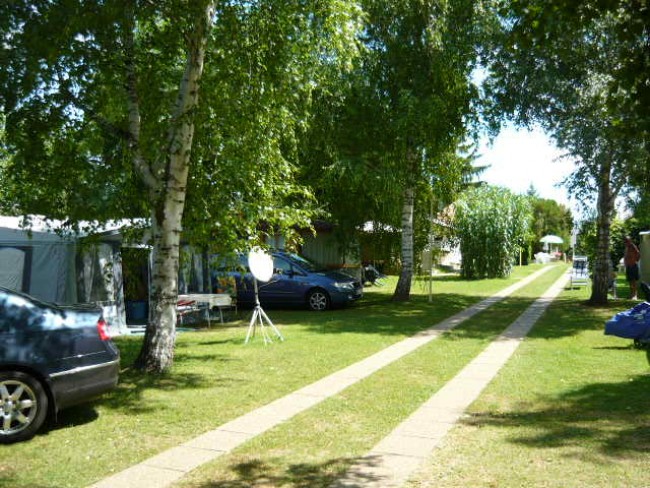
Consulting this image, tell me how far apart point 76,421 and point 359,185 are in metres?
14.3

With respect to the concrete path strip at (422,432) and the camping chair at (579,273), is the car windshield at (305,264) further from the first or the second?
the camping chair at (579,273)

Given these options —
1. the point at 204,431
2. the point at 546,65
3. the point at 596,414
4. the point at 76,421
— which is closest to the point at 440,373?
the point at 596,414

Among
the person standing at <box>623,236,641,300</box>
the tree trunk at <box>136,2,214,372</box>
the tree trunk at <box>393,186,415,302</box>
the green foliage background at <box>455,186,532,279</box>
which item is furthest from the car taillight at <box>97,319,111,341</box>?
the green foliage background at <box>455,186,532,279</box>

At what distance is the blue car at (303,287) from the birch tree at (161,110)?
26.3ft

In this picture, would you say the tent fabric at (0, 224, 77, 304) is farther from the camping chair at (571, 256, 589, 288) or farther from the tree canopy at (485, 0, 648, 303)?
the camping chair at (571, 256, 589, 288)

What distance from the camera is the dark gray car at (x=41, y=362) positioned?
5887mm

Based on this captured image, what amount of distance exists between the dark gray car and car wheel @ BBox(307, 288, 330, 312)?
12.2 metres

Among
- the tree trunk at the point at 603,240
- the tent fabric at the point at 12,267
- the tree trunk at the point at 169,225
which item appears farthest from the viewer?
the tree trunk at the point at 603,240

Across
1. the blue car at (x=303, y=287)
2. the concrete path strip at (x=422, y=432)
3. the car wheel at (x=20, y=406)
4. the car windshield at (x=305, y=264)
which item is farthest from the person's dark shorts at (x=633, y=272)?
the car wheel at (x=20, y=406)

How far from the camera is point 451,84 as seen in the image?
61.1 feet

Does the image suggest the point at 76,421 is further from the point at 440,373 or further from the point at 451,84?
the point at 451,84

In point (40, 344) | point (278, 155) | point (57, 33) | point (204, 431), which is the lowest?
point (204, 431)

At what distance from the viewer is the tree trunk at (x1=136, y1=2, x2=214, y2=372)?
358 inches

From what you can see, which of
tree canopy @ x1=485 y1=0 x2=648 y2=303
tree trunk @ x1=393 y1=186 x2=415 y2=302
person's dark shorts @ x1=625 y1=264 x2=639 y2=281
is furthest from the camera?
person's dark shorts @ x1=625 y1=264 x2=639 y2=281
